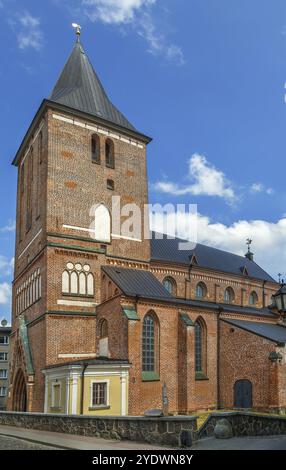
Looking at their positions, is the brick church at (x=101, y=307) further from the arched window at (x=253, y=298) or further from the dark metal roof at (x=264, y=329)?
the arched window at (x=253, y=298)

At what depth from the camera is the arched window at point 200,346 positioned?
31047mm

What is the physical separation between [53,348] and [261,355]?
11927 millimetres

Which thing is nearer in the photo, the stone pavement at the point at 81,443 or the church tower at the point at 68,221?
the stone pavement at the point at 81,443

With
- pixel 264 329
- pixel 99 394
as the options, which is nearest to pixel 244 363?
pixel 264 329

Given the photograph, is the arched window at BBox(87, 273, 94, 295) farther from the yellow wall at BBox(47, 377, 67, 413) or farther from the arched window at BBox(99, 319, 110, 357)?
the yellow wall at BBox(47, 377, 67, 413)

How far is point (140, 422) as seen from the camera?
14336 millimetres

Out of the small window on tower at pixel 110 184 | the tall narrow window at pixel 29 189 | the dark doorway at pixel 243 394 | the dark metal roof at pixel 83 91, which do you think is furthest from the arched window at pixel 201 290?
the tall narrow window at pixel 29 189

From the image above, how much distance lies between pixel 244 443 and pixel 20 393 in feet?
65.9

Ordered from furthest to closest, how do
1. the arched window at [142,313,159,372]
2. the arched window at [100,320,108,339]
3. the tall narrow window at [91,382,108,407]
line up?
1. the arched window at [100,320,108,339]
2. the arched window at [142,313,159,372]
3. the tall narrow window at [91,382,108,407]

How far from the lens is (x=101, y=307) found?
2864cm

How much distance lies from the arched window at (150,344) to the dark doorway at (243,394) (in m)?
5.78

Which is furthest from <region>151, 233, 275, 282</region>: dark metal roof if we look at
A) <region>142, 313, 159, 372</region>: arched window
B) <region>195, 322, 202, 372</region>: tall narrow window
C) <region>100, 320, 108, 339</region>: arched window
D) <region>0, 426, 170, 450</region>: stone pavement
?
<region>0, 426, 170, 450</region>: stone pavement

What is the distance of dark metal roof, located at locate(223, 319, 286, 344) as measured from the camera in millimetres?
29925

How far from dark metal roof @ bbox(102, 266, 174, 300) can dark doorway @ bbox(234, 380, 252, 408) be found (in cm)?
666
